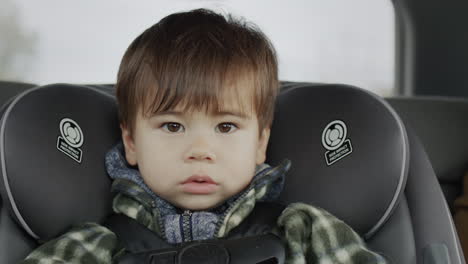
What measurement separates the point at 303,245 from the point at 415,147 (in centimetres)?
43

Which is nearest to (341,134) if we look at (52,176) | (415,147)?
(415,147)

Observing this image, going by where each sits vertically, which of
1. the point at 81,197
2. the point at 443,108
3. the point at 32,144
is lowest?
the point at 443,108

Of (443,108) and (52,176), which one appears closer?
(52,176)

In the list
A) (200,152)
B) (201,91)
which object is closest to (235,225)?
(200,152)

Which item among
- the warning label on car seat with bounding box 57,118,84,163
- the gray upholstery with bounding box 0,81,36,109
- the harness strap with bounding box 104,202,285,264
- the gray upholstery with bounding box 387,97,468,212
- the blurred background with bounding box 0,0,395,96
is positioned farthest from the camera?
the blurred background with bounding box 0,0,395,96

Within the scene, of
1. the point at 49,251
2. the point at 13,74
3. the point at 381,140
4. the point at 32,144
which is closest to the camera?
the point at 49,251

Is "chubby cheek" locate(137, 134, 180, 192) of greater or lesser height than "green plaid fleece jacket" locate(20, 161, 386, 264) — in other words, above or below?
above

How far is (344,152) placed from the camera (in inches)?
60.1

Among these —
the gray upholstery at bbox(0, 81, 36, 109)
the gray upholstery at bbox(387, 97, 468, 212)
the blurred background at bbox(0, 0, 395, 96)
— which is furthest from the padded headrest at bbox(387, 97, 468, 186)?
the gray upholstery at bbox(0, 81, 36, 109)

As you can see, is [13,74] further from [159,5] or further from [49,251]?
[49,251]

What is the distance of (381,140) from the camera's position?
59.9 inches

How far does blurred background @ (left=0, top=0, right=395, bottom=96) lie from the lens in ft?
7.82

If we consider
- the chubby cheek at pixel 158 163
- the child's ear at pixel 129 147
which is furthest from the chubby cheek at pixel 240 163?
the child's ear at pixel 129 147

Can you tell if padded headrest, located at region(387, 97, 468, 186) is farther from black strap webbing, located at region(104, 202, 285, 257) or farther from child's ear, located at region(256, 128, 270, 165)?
black strap webbing, located at region(104, 202, 285, 257)
